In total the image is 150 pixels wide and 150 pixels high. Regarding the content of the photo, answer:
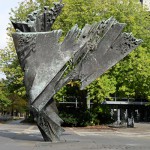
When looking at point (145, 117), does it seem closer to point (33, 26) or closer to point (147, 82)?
point (147, 82)

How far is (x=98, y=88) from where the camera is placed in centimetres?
3173

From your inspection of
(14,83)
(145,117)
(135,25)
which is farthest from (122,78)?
(145,117)

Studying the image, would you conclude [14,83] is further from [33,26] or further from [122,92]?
[33,26]

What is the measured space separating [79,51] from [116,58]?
5.21 feet

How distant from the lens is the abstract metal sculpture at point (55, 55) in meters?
14.9

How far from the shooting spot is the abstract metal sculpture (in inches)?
585

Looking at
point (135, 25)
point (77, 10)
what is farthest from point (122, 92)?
point (77, 10)

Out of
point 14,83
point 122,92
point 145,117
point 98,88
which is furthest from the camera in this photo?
point 145,117

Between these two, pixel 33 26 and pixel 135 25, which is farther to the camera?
pixel 135 25

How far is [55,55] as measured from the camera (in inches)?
591

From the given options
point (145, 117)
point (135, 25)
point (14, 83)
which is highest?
point (135, 25)

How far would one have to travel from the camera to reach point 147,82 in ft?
107

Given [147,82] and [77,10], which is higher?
[77,10]

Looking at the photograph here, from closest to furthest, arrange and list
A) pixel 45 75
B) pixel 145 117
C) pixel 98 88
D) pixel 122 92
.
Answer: pixel 45 75 < pixel 98 88 < pixel 122 92 < pixel 145 117
